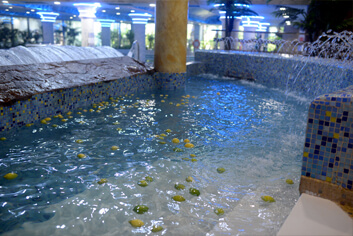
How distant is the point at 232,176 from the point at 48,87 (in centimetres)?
297

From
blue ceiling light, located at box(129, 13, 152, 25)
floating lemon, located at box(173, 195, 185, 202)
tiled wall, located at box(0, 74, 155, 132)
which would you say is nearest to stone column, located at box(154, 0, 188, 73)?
tiled wall, located at box(0, 74, 155, 132)

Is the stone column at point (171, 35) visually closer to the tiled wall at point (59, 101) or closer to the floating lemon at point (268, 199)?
the tiled wall at point (59, 101)

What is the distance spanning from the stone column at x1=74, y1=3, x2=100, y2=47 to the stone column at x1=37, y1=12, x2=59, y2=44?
5.32 metres

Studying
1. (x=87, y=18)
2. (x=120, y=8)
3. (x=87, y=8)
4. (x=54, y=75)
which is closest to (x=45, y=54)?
(x=54, y=75)

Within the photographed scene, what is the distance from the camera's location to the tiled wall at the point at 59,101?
3669 mm

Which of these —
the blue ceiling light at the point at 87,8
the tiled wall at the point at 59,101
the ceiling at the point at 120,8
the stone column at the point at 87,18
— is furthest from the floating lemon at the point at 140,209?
the stone column at the point at 87,18

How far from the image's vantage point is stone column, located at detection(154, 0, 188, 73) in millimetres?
6824

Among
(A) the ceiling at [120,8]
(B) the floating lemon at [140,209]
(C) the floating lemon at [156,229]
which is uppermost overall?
(A) the ceiling at [120,8]

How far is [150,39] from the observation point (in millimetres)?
28297

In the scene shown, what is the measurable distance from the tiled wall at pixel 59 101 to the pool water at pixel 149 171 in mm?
164

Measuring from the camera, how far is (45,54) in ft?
17.3

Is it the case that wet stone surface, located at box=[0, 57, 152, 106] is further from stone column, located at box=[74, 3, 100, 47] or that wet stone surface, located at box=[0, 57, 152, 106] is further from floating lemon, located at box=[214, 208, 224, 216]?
stone column, located at box=[74, 3, 100, 47]

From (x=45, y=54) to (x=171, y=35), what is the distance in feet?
9.30

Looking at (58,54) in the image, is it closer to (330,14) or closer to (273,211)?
(273,211)
